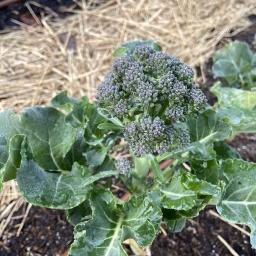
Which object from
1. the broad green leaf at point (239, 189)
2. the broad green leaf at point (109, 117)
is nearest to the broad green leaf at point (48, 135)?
the broad green leaf at point (109, 117)

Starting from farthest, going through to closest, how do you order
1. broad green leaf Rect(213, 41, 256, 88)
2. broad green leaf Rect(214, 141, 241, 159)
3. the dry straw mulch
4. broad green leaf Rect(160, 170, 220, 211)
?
1. the dry straw mulch
2. broad green leaf Rect(213, 41, 256, 88)
3. broad green leaf Rect(214, 141, 241, 159)
4. broad green leaf Rect(160, 170, 220, 211)

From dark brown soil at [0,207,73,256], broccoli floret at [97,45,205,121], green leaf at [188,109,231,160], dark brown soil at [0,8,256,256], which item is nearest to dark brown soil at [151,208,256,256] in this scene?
dark brown soil at [0,8,256,256]

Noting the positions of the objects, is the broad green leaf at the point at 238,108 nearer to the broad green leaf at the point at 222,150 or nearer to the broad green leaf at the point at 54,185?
the broad green leaf at the point at 222,150

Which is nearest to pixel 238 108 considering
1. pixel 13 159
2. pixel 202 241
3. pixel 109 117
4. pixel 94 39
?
Answer: pixel 109 117

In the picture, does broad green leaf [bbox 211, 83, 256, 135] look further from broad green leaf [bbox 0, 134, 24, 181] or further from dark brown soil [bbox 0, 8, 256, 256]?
broad green leaf [bbox 0, 134, 24, 181]

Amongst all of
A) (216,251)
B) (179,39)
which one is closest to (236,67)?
(179,39)

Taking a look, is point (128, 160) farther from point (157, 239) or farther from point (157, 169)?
point (157, 239)
